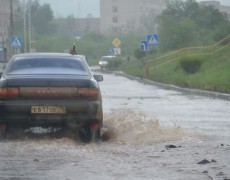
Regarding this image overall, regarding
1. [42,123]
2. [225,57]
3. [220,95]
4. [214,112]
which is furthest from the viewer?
[225,57]

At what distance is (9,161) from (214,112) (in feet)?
36.1

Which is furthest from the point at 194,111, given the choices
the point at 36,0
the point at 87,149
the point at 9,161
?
the point at 36,0

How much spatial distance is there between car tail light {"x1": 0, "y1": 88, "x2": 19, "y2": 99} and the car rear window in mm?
706

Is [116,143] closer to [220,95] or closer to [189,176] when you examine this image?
[189,176]

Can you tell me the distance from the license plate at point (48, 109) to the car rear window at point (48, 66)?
0.78 m

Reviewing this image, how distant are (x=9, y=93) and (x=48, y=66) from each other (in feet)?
4.71

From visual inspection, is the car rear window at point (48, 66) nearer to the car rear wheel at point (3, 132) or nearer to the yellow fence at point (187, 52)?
the car rear wheel at point (3, 132)

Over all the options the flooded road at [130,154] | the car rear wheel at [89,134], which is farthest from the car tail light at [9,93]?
the car rear wheel at [89,134]

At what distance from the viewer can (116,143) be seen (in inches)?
517

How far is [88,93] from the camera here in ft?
42.2

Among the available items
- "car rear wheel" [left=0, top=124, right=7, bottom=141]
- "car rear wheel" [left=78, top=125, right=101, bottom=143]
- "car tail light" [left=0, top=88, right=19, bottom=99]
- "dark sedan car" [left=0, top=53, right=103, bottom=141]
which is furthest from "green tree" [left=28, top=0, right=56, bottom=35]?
"car tail light" [left=0, top=88, right=19, bottom=99]

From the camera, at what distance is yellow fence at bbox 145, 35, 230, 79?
52.6 m

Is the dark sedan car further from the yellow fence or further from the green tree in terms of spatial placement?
the green tree

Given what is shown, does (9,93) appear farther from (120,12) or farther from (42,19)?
(120,12)
